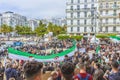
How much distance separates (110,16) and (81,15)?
32.6 feet

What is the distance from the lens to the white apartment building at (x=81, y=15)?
8800 cm

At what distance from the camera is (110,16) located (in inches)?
3300

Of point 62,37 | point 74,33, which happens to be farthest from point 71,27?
point 62,37

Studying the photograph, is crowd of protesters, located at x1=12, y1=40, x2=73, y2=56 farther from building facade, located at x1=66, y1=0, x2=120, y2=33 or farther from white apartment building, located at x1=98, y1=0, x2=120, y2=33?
white apartment building, located at x1=98, y1=0, x2=120, y2=33

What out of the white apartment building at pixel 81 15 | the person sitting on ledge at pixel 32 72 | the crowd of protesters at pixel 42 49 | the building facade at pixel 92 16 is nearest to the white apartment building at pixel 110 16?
the building facade at pixel 92 16

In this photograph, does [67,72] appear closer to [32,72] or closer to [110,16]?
[32,72]

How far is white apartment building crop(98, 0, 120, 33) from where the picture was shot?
83500 mm

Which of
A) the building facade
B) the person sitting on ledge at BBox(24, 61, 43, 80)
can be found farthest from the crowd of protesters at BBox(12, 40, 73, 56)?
the building facade

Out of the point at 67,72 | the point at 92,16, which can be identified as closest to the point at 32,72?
the point at 67,72

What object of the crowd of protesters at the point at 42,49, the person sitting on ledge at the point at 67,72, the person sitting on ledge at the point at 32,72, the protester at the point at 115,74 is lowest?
the crowd of protesters at the point at 42,49

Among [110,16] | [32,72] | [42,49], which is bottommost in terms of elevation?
[42,49]

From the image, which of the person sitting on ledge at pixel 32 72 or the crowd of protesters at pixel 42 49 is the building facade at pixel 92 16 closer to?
the crowd of protesters at pixel 42 49

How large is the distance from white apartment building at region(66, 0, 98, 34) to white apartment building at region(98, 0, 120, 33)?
335 centimetres

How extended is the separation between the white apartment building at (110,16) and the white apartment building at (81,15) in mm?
3345
